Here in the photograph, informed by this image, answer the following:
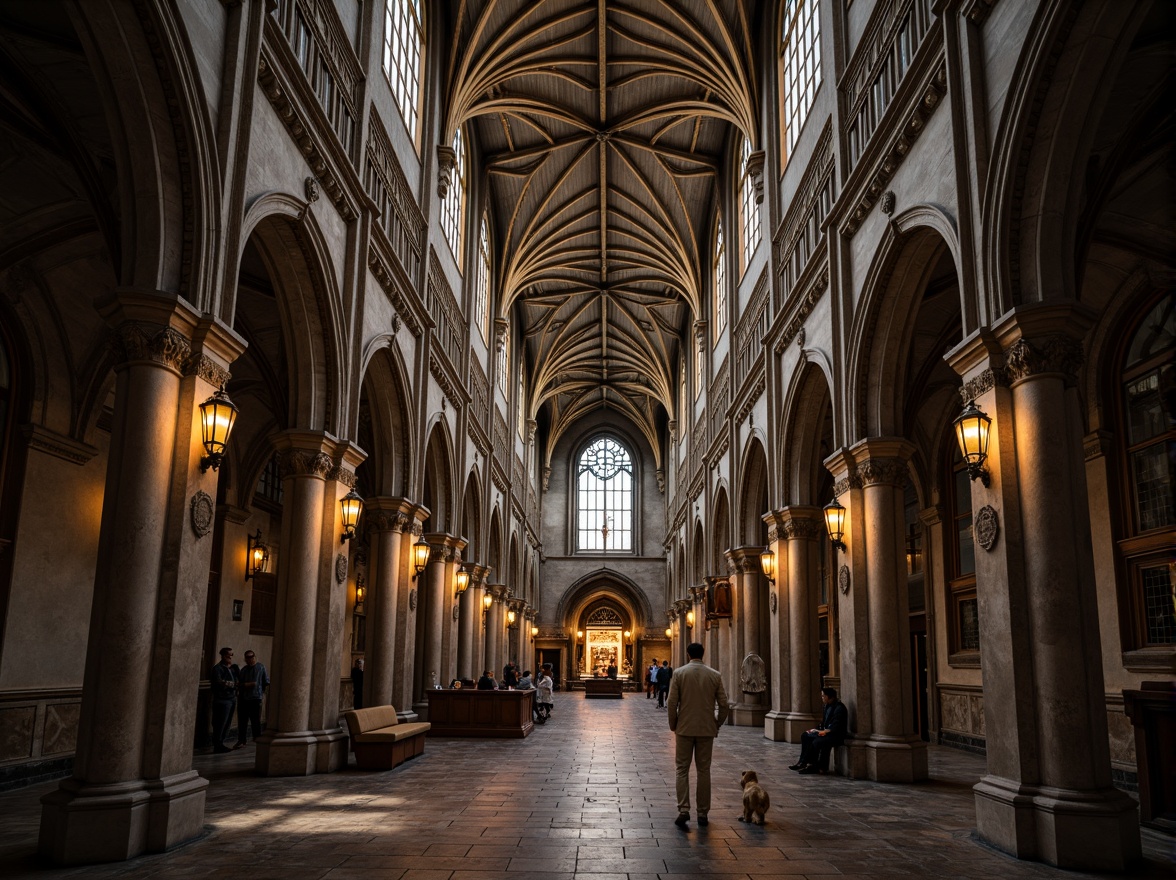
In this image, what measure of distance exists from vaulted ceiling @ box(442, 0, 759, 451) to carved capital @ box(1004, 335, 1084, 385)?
1437 cm

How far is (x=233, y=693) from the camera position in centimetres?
1556

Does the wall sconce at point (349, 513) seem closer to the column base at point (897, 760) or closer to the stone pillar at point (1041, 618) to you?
the column base at point (897, 760)

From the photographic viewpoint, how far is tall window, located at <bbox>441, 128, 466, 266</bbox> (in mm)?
22234

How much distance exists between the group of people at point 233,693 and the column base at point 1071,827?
11.8 m

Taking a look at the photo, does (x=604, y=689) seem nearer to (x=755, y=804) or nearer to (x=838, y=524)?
(x=838, y=524)

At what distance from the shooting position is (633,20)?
885 inches

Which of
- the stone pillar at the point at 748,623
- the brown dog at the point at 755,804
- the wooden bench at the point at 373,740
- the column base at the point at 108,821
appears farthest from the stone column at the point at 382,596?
the stone pillar at the point at 748,623

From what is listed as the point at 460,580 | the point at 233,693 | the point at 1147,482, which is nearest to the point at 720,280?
the point at 460,580

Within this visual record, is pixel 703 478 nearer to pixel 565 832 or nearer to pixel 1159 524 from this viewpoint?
pixel 1159 524

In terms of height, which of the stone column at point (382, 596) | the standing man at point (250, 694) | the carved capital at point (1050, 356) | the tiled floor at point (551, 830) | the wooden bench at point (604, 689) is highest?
the carved capital at point (1050, 356)

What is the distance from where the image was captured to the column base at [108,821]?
22.8ft

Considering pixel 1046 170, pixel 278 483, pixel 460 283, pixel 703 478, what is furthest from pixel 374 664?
pixel 703 478

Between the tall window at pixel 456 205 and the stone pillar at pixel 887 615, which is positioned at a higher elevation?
the tall window at pixel 456 205

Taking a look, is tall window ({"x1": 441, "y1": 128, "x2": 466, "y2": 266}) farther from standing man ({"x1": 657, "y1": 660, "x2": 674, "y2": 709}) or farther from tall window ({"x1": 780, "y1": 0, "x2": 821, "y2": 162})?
standing man ({"x1": 657, "y1": 660, "x2": 674, "y2": 709})
